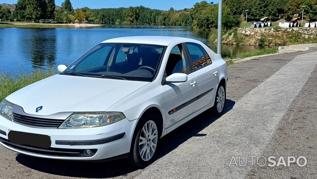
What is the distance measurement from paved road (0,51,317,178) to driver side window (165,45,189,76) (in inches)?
41.4

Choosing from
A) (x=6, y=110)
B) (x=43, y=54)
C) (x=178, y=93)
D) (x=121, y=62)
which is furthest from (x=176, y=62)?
(x=43, y=54)

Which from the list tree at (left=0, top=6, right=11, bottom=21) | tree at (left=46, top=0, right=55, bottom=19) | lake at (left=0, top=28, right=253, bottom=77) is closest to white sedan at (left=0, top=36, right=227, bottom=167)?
lake at (left=0, top=28, right=253, bottom=77)

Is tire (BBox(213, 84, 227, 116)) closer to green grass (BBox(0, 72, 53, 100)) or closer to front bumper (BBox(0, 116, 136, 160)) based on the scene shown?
front bumper (BBox(0, 116, 136, 160))

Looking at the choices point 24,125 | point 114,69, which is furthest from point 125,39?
point 24,125

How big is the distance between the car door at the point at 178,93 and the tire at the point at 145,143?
326mm

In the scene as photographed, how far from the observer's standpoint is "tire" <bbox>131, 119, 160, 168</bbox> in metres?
5.08

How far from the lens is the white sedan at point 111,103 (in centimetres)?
468

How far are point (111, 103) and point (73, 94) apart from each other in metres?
0.54

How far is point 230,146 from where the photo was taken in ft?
20.3

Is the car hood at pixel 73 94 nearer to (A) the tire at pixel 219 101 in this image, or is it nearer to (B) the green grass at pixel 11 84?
(A) the tire at pixel 219 101

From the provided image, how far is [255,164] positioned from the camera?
5.40 meters

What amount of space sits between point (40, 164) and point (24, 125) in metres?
0.74

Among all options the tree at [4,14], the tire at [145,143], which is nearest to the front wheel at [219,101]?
the tire at [145,143]

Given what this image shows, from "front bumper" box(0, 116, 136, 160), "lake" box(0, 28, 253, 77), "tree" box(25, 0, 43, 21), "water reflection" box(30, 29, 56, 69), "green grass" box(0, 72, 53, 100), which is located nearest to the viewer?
"front bumper" box(0, 116, 136, 160)
